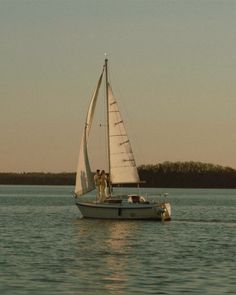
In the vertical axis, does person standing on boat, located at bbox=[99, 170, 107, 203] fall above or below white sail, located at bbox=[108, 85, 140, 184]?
below

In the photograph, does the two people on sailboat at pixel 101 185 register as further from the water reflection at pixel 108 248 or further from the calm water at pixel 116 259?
the calm water at pixel 116 259

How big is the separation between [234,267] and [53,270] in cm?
747

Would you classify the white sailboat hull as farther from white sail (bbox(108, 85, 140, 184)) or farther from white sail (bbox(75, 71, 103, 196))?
white sail (bbox(108, 85, 140, 184))

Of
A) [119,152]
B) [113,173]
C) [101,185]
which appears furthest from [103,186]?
[119,152]

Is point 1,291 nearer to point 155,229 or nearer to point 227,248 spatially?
point 227,248

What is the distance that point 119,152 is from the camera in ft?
247

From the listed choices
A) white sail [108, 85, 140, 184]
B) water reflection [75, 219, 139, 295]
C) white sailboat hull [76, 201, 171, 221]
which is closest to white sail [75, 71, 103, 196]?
white sail [108, 85, 140, 184]

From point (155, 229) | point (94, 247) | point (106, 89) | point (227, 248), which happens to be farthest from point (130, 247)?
point (106, 89)

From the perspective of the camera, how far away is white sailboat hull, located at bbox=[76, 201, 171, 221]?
70.7 meters

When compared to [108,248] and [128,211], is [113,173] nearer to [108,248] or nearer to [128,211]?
[128,211]

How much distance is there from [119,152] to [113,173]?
5.98ft

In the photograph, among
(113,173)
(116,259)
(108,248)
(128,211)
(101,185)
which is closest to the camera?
(116,259)

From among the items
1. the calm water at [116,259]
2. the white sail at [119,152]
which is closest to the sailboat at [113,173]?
the white sail at [119,152]

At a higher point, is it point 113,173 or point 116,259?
point 113,173
